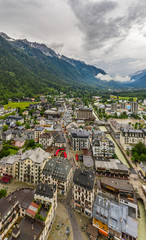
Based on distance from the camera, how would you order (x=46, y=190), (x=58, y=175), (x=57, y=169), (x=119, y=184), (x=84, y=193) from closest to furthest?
(x=46, y=190), (x=84, y=193), (x=119, y=184), (x=58, y=175), (x=57, y=169)

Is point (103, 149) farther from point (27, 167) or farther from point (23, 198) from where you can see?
point (23, 198)

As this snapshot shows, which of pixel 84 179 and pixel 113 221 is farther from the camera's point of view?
pixel 84 179

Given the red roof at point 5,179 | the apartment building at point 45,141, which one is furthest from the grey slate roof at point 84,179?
the apartment building at point 45,141

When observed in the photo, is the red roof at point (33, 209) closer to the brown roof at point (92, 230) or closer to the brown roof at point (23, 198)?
the brown roof at point (23, 198)

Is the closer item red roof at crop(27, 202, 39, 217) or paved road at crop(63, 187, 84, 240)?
paved road at crop(63, 187, 84, 240)

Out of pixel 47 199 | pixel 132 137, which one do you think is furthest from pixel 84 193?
pixel 132 137

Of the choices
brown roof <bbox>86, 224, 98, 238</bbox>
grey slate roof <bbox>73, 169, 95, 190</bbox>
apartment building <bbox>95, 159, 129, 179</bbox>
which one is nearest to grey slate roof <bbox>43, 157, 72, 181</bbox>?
grey slate roof <bbox>73, 169, 95, 190</bbox>

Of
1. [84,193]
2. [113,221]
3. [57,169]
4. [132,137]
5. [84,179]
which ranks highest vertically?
[132,137]

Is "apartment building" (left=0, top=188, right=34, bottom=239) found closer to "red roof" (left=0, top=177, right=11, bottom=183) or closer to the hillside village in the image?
the hillside village
